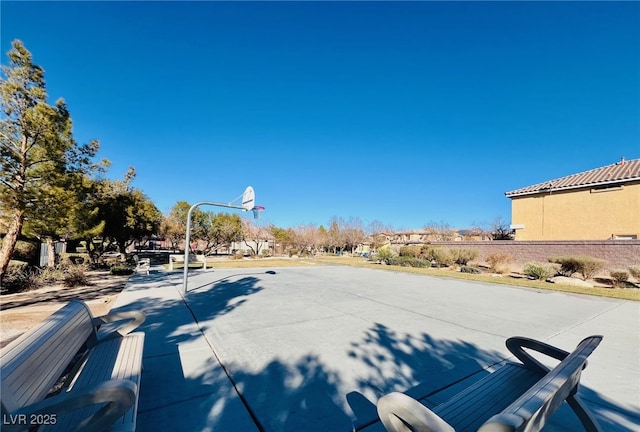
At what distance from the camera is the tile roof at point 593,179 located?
1789 cm

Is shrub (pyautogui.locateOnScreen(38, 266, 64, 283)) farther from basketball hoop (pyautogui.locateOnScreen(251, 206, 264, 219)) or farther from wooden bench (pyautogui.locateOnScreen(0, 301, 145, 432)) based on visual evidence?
wooden bench (pyautogui.locateOnScreen(0, 301, 145, 432))

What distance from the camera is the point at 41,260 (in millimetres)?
13648

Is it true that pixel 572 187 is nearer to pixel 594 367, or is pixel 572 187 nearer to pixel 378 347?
pixel 594 367

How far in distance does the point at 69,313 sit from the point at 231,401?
1.80 metres

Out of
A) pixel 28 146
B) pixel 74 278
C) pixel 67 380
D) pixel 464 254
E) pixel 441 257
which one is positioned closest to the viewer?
pixel 67 380

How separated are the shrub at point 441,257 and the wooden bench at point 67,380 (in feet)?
72.1

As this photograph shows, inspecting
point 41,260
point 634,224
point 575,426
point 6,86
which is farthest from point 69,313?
point 634,224

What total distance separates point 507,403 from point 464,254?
21.3 m

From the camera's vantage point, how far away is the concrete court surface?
8.61 ft

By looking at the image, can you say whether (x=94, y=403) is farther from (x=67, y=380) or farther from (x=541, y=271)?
(x=541, y=271)

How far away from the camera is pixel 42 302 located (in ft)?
23.5

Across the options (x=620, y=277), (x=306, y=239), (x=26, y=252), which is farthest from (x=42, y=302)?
(x=306, y=239)

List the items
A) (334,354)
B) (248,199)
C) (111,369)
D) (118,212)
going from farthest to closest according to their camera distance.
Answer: (118,212), (248,199), (334,354), (111,369)

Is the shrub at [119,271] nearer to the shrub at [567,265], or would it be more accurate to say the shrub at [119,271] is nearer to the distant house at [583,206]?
the shrub at [567,265]
